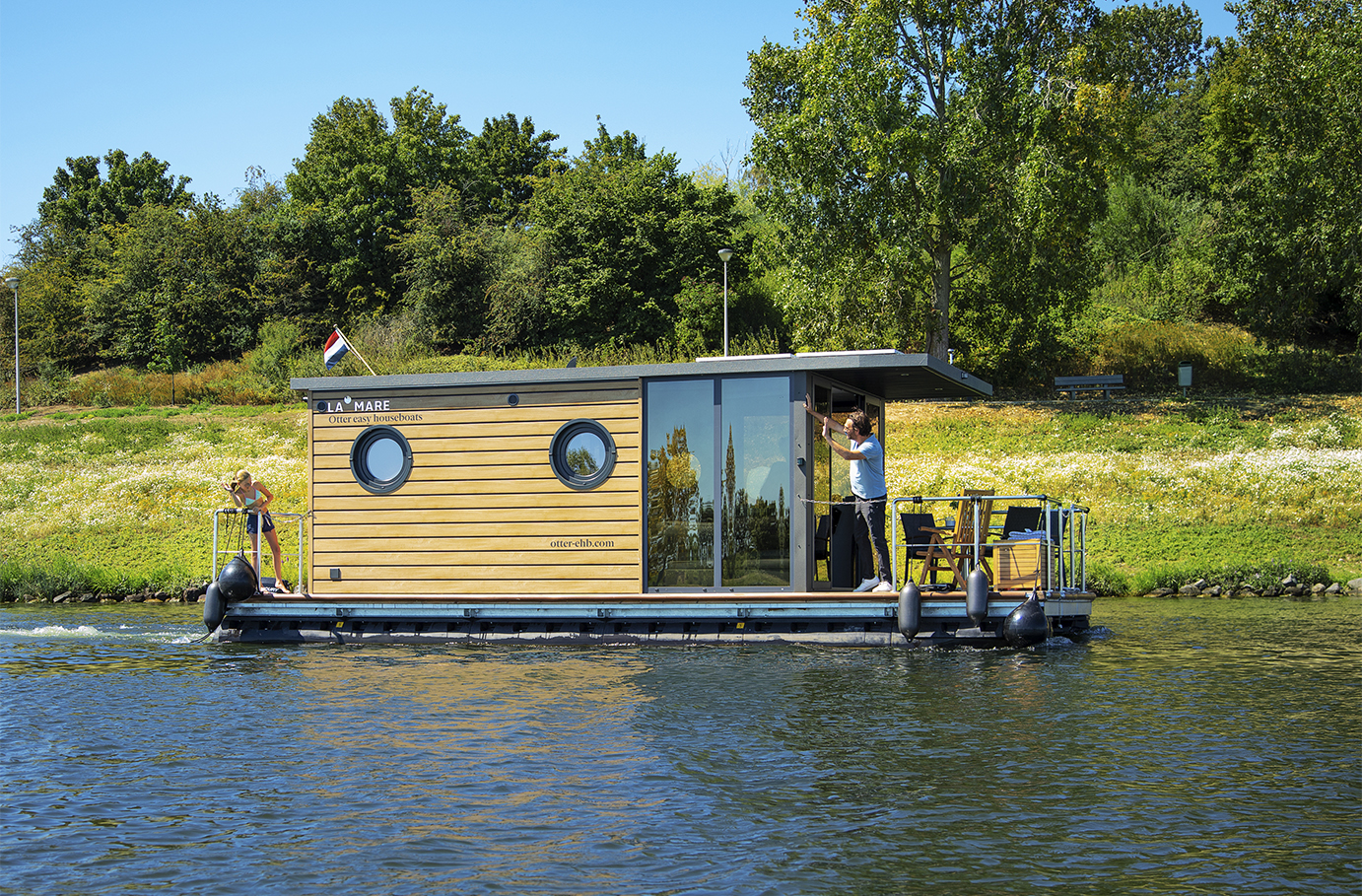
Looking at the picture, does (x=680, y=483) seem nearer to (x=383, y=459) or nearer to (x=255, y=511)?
(x=383, y=459)

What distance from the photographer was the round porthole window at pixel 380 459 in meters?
13.2

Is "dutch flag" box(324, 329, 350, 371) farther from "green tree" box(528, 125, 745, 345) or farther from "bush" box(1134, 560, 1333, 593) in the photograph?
"green tree" box(528, 125, 745, 345)

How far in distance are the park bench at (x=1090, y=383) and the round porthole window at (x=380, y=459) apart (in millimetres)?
22244

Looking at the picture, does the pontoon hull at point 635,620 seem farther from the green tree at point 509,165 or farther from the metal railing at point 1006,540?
the green tree at point 509,165

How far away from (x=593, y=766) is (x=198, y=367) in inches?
1664

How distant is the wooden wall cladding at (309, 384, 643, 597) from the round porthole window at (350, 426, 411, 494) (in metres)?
0.08

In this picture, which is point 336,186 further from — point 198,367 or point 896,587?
point 896,587

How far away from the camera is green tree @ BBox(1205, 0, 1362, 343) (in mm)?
30109

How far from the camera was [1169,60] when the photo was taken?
59.4 metres

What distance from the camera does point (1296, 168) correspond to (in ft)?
99.9

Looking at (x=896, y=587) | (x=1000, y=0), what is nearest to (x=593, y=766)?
(x=896, y=587)

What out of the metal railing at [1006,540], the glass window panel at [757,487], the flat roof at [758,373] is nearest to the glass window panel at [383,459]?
the flat roof at [758,373]

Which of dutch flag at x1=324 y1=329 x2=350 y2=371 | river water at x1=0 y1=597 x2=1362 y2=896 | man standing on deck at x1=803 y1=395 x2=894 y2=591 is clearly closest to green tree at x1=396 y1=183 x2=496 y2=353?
dutch flag at x1=324 y1=329 x2=350 y2=371

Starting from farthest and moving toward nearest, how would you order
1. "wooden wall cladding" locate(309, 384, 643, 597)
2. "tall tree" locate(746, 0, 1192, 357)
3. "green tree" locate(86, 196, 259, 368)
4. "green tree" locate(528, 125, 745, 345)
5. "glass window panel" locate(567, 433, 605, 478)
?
1. "green tree" locate(86, 196, 259, 368)
2. "green tree" locate(528, 125, 745, 345)
3. "tall tree" locate(746, 0, 1192, 357)
4. "glass window panel" locate(567, 433, 605, 478)
5. "wooden wall cladding" locate(309, 384, 643, 597)
